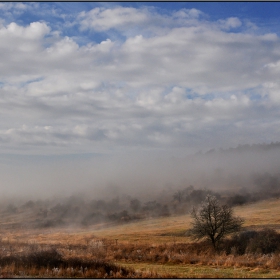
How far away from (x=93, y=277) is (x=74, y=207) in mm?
121277

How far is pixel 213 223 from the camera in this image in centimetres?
5225

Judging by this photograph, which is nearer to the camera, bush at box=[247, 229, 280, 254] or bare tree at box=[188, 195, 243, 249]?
bush at box=[247, 229, 280, 254]

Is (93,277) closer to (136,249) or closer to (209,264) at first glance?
(209,264)

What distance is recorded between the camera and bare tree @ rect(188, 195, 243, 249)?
2014 inches

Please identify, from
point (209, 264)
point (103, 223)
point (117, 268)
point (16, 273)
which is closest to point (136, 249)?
point (209, 264)

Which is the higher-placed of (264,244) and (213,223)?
(213,223)

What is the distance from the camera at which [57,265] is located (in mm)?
28688

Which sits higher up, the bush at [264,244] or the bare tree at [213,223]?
the bare tree at [213,223]

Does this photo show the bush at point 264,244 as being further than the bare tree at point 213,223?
No

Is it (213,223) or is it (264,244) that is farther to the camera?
(213,223)

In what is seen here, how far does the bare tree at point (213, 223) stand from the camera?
5116 cm

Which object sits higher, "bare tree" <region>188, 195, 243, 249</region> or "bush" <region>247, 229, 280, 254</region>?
"bare tree" <region>188, 195, 243, 249</region>

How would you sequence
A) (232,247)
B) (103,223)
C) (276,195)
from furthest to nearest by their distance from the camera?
(276,195), (103,223), (232,247)

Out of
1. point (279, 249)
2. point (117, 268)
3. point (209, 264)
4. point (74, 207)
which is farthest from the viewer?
point (74, 207)
